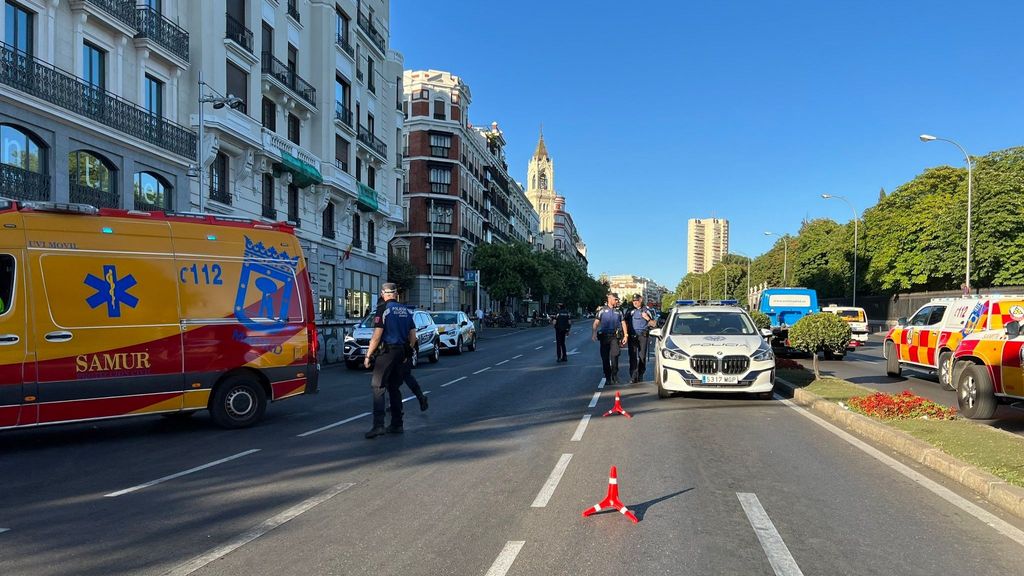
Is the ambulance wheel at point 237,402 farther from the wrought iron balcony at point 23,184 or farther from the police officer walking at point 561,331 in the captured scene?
the police officer walking at point 561,331

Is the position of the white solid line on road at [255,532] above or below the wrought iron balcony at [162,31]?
below

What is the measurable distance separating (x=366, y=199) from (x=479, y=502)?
1257 inches

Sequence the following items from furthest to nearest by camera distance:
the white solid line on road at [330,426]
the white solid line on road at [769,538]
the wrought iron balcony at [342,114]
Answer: the wrought iron balcony at [342,114] < the white solid line on road at [330,426] < the white solid line on road at [769,538]

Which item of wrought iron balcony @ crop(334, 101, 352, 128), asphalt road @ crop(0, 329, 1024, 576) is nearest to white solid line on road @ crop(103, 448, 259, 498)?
asphalt road @ crop(0, 329, 1024, 576)

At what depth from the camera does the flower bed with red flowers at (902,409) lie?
31.2 feet

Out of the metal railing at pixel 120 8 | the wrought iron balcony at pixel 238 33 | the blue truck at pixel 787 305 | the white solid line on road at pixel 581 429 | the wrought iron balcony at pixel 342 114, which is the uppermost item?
the wrought iron balcony at pixel 238 33

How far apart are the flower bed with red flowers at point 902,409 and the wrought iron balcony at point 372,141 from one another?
3038 centimetres

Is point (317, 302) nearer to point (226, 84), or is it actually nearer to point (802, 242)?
point (226, 84)

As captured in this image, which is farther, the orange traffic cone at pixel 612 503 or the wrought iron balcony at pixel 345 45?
the wrought iron balcony at pixel 345 45

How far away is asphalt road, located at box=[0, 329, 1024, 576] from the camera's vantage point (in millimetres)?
4598

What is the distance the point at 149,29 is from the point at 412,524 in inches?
829

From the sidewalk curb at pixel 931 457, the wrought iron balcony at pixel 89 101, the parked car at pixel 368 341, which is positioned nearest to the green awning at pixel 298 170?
the wrought iron balcony at pixel 89 101

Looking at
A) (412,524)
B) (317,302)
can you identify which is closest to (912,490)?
(412,524)

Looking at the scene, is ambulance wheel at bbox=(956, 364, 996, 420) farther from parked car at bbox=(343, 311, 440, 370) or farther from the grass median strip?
parked car at bbox=(343, 311, 440, 370)
